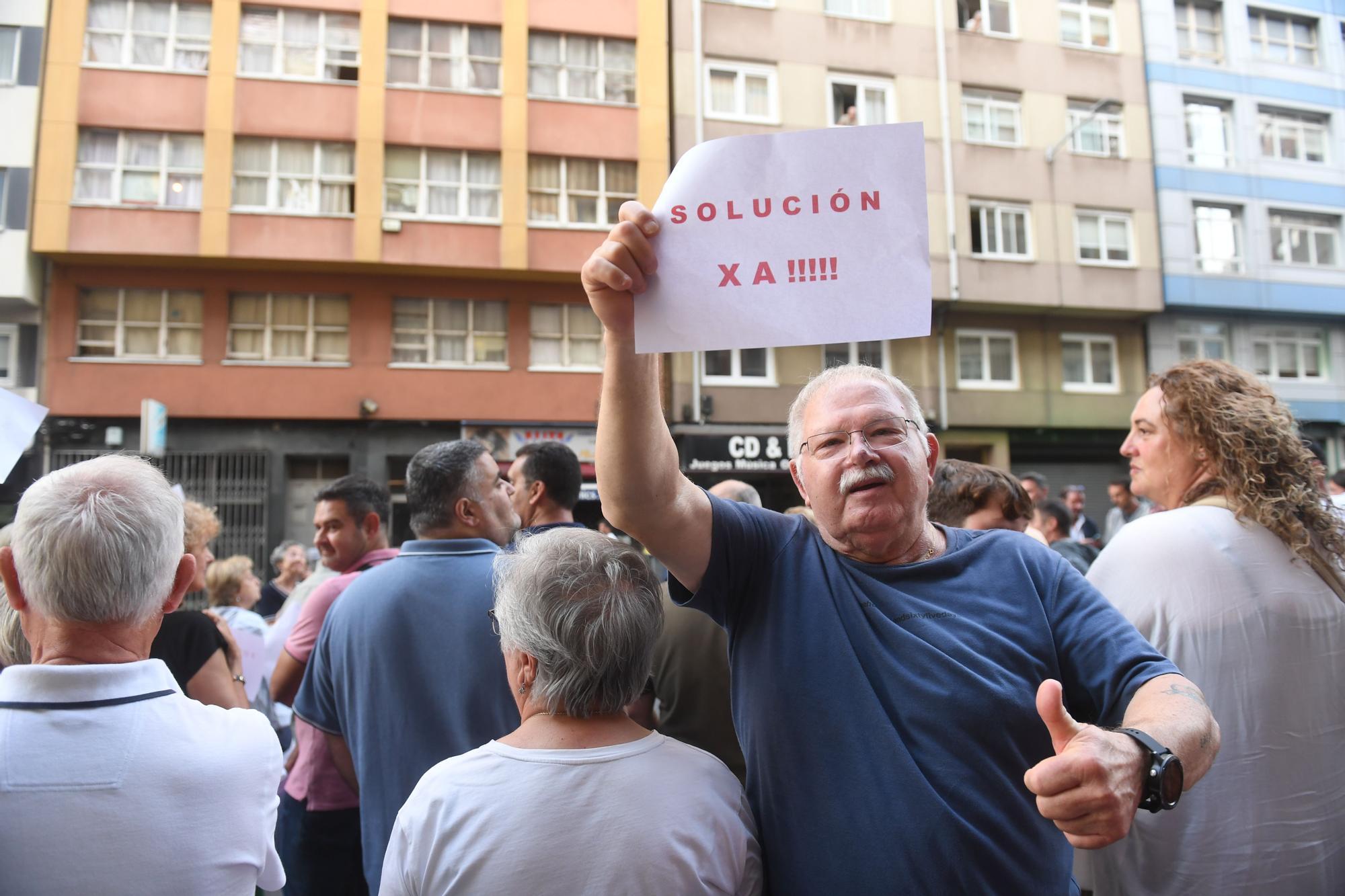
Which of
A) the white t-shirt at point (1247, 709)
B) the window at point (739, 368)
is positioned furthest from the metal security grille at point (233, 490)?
the white t-shirt at point (1247, 709)

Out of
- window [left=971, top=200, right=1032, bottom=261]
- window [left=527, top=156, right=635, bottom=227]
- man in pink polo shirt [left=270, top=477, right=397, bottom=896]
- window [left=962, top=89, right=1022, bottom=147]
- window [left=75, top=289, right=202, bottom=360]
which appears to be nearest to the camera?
man in pink polo shirt [left=270, top=477, right=397, bottom=896]

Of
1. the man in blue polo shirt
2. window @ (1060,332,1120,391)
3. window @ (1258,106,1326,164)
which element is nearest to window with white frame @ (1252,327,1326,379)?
window @ (1060,332,1120,391)

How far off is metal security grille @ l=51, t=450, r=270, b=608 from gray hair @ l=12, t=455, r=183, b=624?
48.9 ft

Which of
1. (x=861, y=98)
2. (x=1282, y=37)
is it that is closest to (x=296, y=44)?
(x=861, y=98)

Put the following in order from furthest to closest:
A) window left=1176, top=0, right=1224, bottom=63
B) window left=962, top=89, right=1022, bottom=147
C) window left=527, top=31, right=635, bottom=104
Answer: window left=1176, top=0, right=1224, bottom=63
window left=962, top=89, right=1022, bottom=147
window left=527, top=31, right=635, bottom=104

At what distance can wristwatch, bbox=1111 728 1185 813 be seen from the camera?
1373 mm

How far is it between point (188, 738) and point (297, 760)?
1.92 metres

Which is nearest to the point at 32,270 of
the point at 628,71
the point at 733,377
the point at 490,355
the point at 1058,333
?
the point at 490,355

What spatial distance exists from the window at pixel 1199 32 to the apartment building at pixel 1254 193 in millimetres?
30

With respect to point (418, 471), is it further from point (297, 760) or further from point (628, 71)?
point (628, 71)

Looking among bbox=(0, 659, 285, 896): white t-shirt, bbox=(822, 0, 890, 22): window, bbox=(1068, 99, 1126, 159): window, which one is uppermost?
bbox=(822, 0, 890, 22): window

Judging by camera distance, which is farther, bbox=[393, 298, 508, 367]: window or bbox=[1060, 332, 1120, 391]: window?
bbox=[1060, 332, 1120, 391]: window

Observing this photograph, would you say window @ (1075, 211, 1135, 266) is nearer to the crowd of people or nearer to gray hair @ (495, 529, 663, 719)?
the crowd of people

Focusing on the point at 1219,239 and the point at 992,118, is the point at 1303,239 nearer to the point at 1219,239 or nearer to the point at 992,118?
the point at 1219,239
